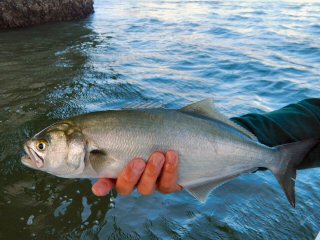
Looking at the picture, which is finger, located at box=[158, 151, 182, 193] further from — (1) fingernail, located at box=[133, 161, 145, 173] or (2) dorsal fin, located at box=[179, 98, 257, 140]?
(2) dorsal fin, located at box=[179, 98, 257, 140]

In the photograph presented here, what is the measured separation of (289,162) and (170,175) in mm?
921

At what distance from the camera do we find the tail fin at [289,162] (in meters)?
3.06

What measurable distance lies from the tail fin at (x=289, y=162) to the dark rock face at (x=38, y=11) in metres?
16.1

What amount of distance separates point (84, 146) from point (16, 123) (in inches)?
190

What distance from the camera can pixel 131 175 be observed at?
114 inches

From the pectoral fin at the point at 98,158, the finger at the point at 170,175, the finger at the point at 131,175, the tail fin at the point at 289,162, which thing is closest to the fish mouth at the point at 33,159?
the pectoral fin at the point at 98,158

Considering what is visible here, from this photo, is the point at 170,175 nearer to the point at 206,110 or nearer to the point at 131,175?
the point at 131,175

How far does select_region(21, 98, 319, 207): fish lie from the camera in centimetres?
281

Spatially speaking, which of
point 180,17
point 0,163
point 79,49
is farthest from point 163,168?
point 180,17

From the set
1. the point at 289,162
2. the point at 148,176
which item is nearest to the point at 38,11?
the point at 148,176

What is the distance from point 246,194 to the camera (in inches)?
218

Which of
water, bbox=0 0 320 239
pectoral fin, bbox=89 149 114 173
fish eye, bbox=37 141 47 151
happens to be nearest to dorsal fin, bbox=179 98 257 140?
pectoral fin, bbox=89 149 114 173

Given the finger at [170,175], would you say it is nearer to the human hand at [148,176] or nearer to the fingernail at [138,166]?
the human hand at [148,176]

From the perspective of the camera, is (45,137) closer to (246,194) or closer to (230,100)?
(246,194)
